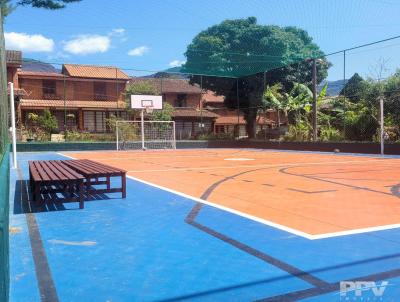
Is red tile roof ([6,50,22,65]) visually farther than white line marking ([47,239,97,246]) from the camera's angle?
Yes

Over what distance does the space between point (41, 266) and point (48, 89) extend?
111 feet

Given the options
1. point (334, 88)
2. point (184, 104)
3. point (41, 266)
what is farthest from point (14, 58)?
point (41, 266)

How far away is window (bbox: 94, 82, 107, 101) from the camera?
36.7 m

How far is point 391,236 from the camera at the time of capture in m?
4.73

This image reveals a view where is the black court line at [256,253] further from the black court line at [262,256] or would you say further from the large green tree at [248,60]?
the large green tree at [248,60]

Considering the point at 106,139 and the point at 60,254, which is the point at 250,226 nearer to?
the point at 60,254

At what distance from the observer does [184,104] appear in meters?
41.8

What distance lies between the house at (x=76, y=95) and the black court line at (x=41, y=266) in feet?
94.7

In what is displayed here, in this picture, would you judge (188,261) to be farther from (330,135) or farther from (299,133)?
(299,133)

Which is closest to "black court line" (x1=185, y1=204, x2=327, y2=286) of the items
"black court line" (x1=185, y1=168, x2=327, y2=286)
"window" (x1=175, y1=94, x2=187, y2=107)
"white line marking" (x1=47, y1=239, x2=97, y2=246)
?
"black court line" (x1=185, y1=168, x2=327, y2=286)

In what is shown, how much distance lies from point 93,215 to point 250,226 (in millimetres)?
2271

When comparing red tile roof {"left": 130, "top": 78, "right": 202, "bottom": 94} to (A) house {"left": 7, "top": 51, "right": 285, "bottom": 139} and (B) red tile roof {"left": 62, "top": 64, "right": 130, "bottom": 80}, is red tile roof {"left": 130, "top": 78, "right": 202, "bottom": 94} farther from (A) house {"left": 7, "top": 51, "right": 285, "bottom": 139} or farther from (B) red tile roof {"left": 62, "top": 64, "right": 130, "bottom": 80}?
(B) red tile roof {"left": 62, "top": 64, "right": 130, "bottom": 80}

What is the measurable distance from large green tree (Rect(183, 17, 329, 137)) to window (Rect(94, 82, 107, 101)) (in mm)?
7814

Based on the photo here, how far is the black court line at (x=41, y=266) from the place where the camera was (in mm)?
3170
